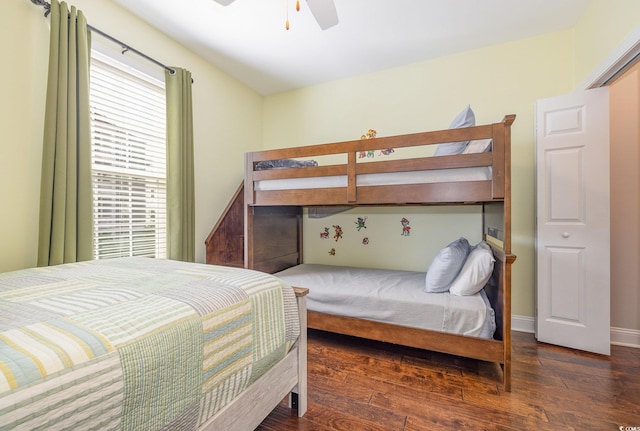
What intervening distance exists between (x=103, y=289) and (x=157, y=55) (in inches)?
81.3

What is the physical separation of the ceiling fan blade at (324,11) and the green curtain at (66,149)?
1409mm

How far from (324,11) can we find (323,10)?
10 millimetres

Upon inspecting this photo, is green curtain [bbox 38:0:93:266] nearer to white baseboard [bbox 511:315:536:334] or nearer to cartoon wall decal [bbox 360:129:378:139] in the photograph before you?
cartoon wall decal [bbox 360:129:378:139]

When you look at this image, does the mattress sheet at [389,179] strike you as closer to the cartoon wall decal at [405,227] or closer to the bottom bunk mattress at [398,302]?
the bottom bunk mattress at [398,302]

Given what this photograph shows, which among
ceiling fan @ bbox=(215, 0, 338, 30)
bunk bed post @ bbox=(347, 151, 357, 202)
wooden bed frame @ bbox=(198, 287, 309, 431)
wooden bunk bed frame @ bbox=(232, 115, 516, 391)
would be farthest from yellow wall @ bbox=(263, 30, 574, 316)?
wooden bed frame @ bbox=(198, 287, 309, 431)

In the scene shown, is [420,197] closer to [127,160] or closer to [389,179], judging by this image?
[389,179]

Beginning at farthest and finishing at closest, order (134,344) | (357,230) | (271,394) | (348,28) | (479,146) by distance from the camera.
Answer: (357,230) → (348,28) → (479,146) → (271,394) → (134,344)

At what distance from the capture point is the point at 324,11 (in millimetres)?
1555

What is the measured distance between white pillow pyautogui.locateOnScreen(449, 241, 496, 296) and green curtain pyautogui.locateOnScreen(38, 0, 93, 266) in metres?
2.35

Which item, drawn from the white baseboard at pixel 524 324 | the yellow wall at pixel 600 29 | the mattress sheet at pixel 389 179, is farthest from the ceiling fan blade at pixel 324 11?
the white baseboard at pixel 524 324

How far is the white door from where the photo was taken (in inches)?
78.0

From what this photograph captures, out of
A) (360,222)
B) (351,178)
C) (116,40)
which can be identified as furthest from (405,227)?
(116,40)

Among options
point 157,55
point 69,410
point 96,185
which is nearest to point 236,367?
point 69,410

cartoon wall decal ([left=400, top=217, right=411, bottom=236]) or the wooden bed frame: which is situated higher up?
cartoon wall decal ([left=400, top=217, right=411, bottom=236])
